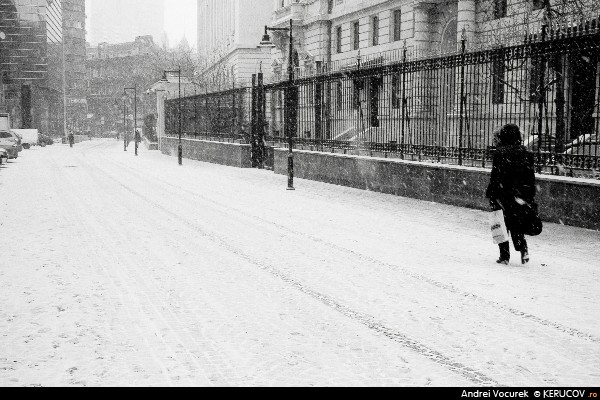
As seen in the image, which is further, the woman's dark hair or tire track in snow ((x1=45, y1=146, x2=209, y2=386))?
the woman's dark hair

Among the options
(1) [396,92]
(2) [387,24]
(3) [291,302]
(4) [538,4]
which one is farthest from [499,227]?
(2) [387,24]

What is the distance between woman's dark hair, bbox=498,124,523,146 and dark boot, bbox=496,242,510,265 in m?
1.28

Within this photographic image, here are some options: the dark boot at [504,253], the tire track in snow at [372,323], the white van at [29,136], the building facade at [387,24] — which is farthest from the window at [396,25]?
the white van at [29,136]

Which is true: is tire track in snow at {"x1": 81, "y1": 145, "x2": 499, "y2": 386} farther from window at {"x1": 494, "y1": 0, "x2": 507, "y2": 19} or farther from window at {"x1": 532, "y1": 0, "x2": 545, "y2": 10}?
window at {"x1": 494, "y1": 0, "x2": 507, "y2": 19}

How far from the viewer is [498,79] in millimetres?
14641

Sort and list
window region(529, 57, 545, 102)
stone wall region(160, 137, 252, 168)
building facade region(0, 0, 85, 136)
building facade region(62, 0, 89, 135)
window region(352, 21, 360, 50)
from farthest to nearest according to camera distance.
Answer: building facade region(62, 0, 89, 135), building facade region(0, 0, 85, 136), window region(352, 21, 360, 50), stone wall region(160, 137, 252, 168), window region(529, 57, 545, 102)

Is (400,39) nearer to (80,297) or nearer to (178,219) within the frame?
(178,219)

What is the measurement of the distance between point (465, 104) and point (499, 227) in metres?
7.40

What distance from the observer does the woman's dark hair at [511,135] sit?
8.95 meters

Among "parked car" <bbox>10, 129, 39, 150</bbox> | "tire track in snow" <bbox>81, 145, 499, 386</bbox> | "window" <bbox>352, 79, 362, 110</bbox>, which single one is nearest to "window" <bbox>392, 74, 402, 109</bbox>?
"window" <bbox>352, 79, 362, 110</bbox>

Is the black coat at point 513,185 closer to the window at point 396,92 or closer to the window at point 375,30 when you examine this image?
the window at point 396,92

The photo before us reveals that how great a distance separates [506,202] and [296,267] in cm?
275

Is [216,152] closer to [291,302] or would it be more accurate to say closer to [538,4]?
[538,4]

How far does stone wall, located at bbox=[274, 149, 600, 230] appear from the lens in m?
12.3
